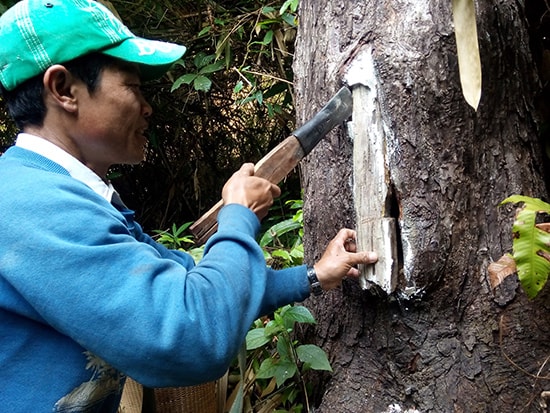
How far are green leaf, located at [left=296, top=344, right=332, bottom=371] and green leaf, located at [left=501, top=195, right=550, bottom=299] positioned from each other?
0.55 meters

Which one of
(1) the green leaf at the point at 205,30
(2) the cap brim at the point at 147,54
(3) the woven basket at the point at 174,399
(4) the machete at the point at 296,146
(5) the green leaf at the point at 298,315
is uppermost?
(1) the green leaf at the point at 205,30

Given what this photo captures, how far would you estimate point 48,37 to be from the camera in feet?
3.54

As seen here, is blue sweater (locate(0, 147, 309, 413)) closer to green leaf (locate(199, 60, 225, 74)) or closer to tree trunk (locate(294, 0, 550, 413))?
tree trunk (locate(294, 0, 550, 413))

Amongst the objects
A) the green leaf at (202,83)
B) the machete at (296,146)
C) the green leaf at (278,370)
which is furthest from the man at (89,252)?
the green leaf at (202,83)

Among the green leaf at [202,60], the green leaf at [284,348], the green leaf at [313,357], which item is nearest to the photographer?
the green leaf at [313,357]

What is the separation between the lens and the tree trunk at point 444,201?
1.39 m

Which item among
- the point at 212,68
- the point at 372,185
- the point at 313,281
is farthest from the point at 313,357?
the point at 212,68

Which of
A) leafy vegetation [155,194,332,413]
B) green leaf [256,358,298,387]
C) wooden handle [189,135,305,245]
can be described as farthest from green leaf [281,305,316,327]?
wooden handle [189,135,305,245]

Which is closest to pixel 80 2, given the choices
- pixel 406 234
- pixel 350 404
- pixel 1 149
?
pixel 406 234

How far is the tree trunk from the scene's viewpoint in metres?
1.39

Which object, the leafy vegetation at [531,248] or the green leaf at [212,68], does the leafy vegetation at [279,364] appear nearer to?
the leafy vegetation at [531,248]

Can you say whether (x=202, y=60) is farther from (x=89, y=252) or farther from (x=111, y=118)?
(x=89, y=252)

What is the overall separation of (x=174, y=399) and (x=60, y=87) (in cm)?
116

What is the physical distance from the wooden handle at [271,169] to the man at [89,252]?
9 cm
